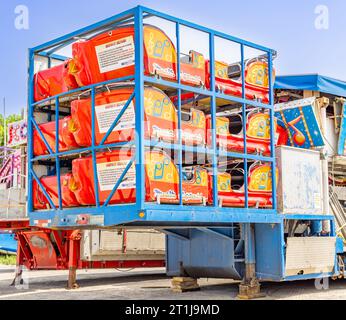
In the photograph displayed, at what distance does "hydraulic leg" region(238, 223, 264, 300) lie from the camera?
31.4 ft

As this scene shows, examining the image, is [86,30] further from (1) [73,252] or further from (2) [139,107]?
(1) [73,252]

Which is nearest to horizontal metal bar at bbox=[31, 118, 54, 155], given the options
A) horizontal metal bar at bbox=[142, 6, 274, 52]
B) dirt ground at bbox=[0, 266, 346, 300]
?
horizontal metal bar at bbox=[142, 6, 274, 52]

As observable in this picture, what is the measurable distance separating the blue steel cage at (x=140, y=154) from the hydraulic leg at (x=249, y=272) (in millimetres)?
577

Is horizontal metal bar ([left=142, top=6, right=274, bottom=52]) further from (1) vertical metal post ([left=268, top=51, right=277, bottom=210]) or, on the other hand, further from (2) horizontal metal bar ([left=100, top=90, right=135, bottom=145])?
(2) horizontal metal bar ([left=100, top=90, right=135, bottom=145])

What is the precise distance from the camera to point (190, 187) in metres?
8.20

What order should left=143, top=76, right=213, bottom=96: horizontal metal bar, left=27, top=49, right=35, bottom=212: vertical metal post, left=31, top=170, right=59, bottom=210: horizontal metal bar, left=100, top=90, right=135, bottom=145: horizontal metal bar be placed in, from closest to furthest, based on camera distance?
1. left=100, top=90, right=135, bottom=145: horizontal metal bar
2. left=143, top=76, right=213, bottom=96: horizontal metal bar
3. left=31, top=170, right=59, bottom=210: horizontal metal bar
4. left=27, top=49, right=35, bottom=212: vertical metal post

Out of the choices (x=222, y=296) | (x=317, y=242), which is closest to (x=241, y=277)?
(x=222, y=296)

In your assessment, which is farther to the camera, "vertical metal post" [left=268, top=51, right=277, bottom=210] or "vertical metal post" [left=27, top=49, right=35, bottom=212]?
"vertical metal post" [left=268, top=51, right=277, bottom=210]

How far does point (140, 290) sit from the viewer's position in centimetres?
1128

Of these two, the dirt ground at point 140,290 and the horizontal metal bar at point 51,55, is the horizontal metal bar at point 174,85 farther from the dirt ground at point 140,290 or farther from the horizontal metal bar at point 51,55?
the dirt ground at point 140,290

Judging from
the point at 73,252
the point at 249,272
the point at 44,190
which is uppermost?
the point at 44,190

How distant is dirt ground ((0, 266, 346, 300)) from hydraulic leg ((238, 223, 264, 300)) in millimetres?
302

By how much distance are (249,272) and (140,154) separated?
11.2ft

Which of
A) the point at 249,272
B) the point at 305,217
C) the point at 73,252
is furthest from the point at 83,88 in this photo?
the point at 305,217
